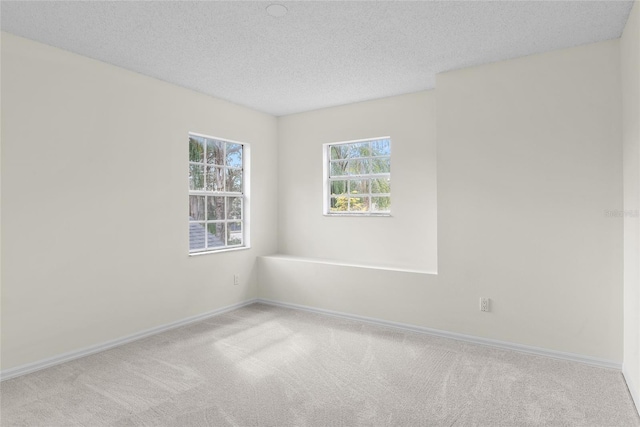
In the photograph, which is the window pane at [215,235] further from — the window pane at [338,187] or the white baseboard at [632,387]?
the white baseboard at [632,387]

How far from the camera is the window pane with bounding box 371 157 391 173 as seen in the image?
453 centimetres

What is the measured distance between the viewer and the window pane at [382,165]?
4.53 m

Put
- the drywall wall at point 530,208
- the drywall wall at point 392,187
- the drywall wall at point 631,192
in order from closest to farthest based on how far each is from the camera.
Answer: the drywall wall at point 631,192 → the drywall wall at point 530,208 → the drywall wall at point 392,187

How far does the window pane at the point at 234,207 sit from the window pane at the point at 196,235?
45 cm

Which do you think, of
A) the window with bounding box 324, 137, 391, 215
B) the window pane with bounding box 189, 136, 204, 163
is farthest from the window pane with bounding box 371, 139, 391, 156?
the window pane with bounding box 189, 136, 204, 163

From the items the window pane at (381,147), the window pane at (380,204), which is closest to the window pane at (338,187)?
the window pane at (380,204)

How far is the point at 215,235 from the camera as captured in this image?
4.53 m

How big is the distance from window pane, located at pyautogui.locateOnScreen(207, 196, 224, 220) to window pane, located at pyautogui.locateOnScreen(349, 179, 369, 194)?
1628 mm

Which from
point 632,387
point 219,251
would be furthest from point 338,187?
point 632,387

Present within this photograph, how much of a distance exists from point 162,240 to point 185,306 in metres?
0.77

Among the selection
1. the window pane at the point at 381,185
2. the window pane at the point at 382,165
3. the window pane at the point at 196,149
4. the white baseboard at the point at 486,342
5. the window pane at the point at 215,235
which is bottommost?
the white baseboard at the point at 486,342

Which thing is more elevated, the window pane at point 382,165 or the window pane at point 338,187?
the window pane at point 382,165

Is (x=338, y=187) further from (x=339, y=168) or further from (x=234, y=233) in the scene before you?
(x=234, y=233)

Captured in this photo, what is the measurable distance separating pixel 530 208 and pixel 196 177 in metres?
3.40
